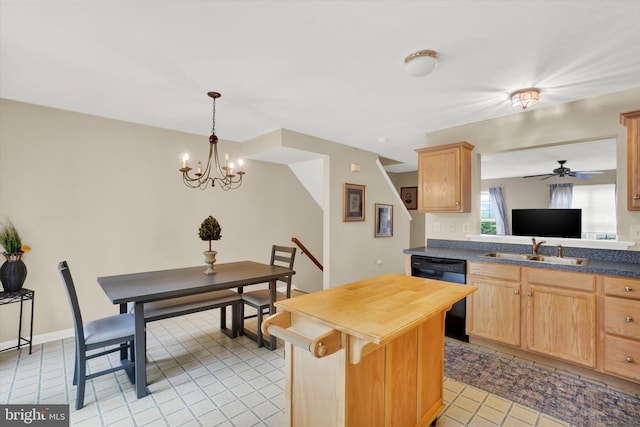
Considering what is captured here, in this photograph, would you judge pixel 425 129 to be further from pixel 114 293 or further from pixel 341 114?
pixel 114 293

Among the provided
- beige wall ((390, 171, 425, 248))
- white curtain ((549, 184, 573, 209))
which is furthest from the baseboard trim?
white curtain ((549, 184, 573, 209))

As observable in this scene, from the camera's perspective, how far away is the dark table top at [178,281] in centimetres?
211

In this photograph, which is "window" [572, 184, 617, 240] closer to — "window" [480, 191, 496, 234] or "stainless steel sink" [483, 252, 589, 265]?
"window" [480, 191, 496, 234]

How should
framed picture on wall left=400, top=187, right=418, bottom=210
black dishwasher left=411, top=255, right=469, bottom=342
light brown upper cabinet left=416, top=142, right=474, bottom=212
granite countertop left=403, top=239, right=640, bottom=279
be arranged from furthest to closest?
framed picture on wall left=400, top=187, right=418, bottom=210
light brown upper cabinet left=416, top=142, right=474, bottom=212
black dishwasher left=411, top=255, right=469, bottom=342
granite countertop left=403, top=239, right=640, bottom=279

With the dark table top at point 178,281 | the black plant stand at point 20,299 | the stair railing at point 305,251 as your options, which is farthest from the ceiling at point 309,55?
the stair railing at point 305,251

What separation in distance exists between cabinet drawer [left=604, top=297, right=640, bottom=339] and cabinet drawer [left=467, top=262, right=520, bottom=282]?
598 mm

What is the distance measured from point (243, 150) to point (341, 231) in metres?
1.90

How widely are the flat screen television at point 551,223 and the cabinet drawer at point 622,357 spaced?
1.22 meters

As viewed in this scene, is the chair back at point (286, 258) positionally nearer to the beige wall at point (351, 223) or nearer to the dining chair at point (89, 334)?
the beige wall at point (351, 223)

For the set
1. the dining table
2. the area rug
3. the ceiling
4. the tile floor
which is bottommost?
the tile floor

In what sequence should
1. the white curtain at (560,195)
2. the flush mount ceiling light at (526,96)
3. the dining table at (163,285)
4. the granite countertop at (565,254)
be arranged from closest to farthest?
the dining table at (163,285), the granite countertop at (565,254), the flush mount ceiling light at (526,96), the white curtain at (560,195)

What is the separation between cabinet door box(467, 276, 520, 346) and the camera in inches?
104

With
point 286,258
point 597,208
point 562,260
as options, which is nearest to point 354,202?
point 286,258

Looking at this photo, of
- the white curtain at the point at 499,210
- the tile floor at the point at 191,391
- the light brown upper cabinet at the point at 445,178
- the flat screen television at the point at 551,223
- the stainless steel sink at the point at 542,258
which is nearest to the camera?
the tile floor at the point at 191,391
